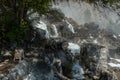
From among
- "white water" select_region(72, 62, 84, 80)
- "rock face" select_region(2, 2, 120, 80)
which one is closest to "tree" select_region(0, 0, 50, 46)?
"rock face" select_region(2, 2, 120, 80)

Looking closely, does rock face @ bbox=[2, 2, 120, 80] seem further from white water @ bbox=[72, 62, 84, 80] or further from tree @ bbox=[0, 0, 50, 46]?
tree @ bbox=[0, 0, 50, 46]

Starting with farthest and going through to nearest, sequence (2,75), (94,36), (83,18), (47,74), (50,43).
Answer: (83,18)
(94,36)
(50,43)
(47,74)
(2,75)

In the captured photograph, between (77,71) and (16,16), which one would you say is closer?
(16,16)

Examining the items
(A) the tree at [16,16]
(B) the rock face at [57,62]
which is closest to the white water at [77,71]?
(B) the rock face at [57,62]

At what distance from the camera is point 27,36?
25859 mm

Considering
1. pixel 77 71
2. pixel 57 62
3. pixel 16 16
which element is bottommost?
pixel 77 71

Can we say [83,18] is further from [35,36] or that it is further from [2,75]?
[2,75]

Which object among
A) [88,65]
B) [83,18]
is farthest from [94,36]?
[83,18]

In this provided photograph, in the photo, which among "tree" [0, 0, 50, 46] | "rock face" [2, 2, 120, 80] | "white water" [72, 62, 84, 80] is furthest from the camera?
"white water" [72, 62, 84, 80]

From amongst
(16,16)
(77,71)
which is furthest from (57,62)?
(16,16)

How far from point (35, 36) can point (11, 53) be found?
14.7 ft

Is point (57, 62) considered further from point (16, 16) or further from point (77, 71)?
point (16, 16)

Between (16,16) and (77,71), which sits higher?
(16,16)

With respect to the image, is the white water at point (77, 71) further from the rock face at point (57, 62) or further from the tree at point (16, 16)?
the tree at point (16, 16)
